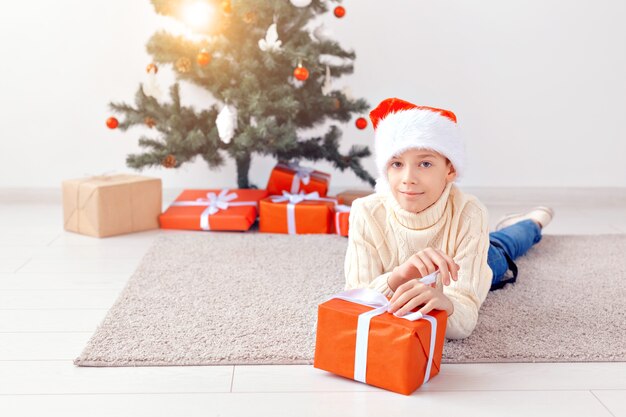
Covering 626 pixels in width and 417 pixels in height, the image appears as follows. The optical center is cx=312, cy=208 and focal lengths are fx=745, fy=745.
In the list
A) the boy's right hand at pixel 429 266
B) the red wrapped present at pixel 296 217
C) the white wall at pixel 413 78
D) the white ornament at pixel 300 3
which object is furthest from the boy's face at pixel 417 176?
the white wall at pixel 413 78

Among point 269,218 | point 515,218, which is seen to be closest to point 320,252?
point 269,218

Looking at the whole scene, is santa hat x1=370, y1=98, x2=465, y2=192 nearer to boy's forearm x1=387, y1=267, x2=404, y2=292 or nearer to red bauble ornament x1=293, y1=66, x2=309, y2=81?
boy's forearm x1=387, y1=267, x2=404, y2=292

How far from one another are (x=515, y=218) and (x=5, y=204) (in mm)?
2172

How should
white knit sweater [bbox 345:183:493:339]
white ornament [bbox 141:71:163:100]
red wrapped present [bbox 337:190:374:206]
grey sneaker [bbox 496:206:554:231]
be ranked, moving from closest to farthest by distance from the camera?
1. white knit sweater [bbox 345:183:493:339]
2. grey sneaker [bbox 496:206:554:231]
3. white ornament [bbox 141:71:163:100]
4. red wrapped present [bbox 337:190:374:206]

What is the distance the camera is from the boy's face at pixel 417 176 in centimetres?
151

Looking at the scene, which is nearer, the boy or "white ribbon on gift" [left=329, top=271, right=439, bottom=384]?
"white ribbon on gift" [left=329, top=271, right=439, bottom=384]

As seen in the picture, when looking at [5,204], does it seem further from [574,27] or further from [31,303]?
[574,27]

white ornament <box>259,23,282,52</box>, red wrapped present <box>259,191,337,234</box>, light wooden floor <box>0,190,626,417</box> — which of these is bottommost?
light wooden floor <box>0,190,626,417</box>

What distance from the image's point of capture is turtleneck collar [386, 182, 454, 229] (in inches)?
61.6

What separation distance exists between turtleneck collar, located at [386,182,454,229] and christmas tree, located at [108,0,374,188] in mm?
1129

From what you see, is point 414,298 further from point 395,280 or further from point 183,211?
point 183,211

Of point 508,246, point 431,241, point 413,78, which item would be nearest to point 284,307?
point 431,241

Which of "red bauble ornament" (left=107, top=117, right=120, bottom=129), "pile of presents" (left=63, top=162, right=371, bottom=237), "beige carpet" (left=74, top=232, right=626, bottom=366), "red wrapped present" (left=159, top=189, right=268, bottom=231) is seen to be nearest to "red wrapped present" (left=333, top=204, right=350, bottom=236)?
"pile of presents" (left=63, top=162, right=371, bottom=237)

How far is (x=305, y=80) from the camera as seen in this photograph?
2.83 metres
